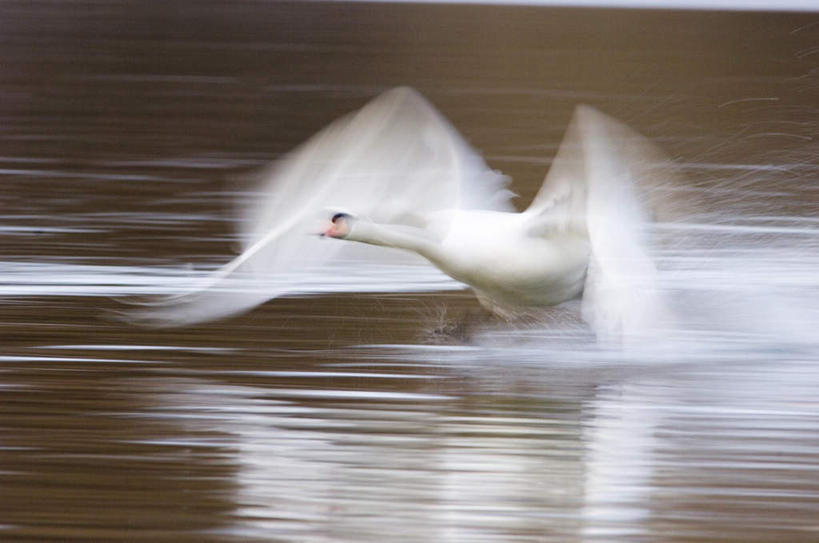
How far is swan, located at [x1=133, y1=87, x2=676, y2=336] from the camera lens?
7473 mm

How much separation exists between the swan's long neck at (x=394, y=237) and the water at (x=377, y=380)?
47 centimetres

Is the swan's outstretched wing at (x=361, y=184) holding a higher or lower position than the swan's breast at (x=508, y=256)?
higher

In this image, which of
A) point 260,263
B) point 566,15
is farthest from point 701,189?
point 566,15

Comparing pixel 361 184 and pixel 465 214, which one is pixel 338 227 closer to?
pixel 361 184

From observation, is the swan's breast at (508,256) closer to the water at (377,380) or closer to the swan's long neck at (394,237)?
the swan's long neck at (394,237)

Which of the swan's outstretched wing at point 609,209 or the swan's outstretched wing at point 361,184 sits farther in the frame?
the swan's outstretched wing at point 361,184

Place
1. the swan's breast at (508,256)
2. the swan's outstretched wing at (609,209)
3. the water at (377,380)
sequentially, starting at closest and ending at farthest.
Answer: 1. the water at (377,380)
2. the swan's outstretched wing at (609,209)
3. the swan's breast at (508,256)

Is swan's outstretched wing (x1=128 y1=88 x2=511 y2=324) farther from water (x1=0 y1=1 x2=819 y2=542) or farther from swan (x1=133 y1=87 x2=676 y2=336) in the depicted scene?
water (x1=0 y1=1 x2=819 y2=542)

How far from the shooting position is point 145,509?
5.44m

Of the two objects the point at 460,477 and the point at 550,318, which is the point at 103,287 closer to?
the point at 550,318

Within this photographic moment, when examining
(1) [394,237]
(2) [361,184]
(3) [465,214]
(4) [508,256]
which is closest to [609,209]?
(4) [508,256]

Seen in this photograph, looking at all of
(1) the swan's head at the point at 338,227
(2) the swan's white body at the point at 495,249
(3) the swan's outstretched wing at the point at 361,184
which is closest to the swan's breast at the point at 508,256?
(2) the swan's white body at the point at 495,249

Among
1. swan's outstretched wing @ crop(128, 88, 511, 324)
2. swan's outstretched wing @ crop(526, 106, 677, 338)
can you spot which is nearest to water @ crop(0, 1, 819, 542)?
swan's outstretched wing @ crop(526, 106, 677, 338)

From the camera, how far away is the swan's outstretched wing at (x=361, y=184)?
7.65m
